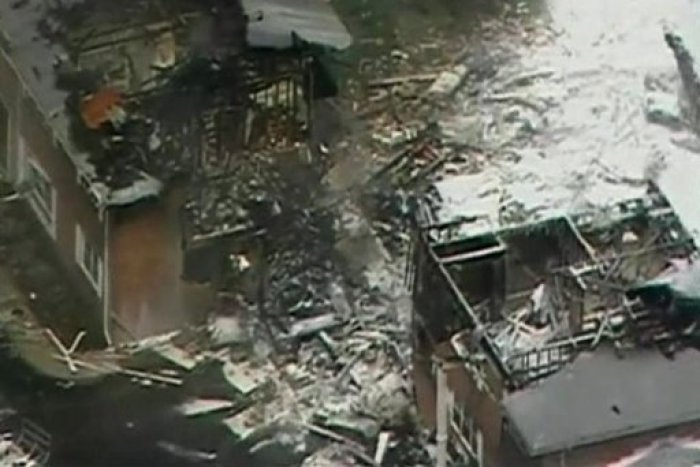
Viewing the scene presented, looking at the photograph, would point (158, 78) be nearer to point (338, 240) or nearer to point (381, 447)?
point (338, 240)

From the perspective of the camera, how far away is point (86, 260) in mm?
991

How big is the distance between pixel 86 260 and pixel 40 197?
0.05 metres

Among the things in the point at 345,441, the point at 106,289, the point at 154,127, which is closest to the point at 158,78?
the point at 154,127

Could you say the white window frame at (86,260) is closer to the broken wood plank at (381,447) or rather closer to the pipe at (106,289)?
the pipe at (106,289)

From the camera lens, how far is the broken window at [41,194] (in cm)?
100

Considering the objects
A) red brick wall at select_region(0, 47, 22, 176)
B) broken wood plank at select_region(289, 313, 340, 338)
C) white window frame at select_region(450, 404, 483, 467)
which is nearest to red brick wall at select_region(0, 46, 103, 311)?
red brick wall at select_region(0, 47, 22, 176)

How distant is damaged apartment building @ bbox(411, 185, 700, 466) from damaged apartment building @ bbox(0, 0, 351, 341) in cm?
12

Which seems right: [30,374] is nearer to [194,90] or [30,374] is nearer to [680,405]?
[194,90]

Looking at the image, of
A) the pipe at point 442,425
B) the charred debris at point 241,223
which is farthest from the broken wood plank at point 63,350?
the pipe at point 442,425

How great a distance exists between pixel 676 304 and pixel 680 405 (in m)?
0.06

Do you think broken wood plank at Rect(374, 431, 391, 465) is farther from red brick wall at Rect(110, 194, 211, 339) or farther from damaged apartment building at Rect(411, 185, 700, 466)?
red brick wall at Rect(110, 194, 211, 339)

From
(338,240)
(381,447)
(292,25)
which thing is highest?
(292,25)

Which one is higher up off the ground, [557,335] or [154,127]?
[154,127]

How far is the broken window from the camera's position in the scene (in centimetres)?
100
